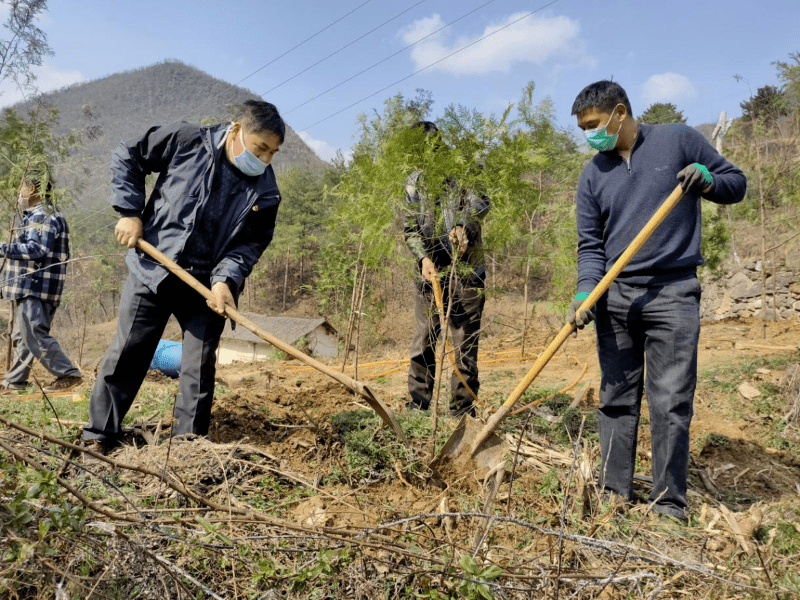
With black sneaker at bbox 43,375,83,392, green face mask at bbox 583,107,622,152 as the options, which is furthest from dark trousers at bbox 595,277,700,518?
black sneaker at bbox 43,375,83,392

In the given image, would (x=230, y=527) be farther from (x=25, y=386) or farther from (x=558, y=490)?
(x=25, y=386)

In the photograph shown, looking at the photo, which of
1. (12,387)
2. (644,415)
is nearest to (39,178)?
(12,387)

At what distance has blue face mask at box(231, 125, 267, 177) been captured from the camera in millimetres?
3240

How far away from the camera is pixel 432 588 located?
6.57ft

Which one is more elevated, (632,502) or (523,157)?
(523,157)

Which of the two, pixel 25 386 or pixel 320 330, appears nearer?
pixel 25 386

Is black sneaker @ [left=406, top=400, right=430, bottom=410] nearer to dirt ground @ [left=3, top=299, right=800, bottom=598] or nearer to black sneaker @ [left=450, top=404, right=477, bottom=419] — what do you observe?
dirt ground @ [left=3, top=299, right=800, bottom=598]

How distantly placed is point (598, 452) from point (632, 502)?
52cm

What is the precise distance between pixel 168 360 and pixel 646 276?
629 cm

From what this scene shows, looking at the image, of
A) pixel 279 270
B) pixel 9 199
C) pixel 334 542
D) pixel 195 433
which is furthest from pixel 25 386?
pixel 279 270

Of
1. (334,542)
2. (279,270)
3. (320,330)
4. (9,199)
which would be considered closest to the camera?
(334,542)

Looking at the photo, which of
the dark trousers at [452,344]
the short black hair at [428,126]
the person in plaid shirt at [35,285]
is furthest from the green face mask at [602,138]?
the person in plaid shirt at [35,285]

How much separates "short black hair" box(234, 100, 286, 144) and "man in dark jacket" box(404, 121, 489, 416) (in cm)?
82

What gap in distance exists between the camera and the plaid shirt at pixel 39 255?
4965mm
